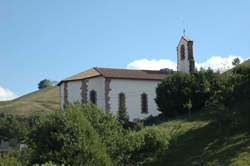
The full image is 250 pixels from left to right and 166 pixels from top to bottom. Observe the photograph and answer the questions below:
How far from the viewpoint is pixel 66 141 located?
15945 mm

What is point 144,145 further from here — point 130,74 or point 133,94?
point 130,74

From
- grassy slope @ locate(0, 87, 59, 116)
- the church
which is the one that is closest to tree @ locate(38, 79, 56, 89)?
grassy slope @ locate(0, 87, 59, 116)

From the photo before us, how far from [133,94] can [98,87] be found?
166 inches

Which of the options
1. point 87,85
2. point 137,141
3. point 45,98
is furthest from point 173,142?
point 45,98

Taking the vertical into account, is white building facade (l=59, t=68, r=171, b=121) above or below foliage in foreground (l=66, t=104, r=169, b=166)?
above

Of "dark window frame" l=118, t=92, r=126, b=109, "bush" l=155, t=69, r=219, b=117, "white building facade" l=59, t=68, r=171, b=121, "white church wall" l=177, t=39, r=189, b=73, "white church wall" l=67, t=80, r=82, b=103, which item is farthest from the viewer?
"white church wall" l=177, t=39, r=189, b=73

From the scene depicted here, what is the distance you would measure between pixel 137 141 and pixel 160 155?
6.40 ft

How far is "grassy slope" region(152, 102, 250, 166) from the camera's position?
16500 mm

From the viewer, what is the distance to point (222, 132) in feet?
65.3

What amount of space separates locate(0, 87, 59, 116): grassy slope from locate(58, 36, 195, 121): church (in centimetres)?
7779

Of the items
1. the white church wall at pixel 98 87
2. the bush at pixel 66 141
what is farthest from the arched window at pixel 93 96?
the bush at pixel 66 141

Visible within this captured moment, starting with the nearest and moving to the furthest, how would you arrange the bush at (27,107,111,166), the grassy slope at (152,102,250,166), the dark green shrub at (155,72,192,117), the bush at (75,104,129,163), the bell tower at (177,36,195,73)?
the bush at (27,107,111,166)
the grassy slope at (152,102,250,166)
the bush at (75,104,129,163)
the dark green shrub at (155,72,192,117)
the bell tower at (177,36,195,73)

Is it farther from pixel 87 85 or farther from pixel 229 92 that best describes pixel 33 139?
pixel 87 85

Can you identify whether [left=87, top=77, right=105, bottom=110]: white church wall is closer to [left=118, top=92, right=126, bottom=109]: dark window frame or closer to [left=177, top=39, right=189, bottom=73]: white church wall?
[left=118, top=92, right=126, bottom=109]: dark window frame
